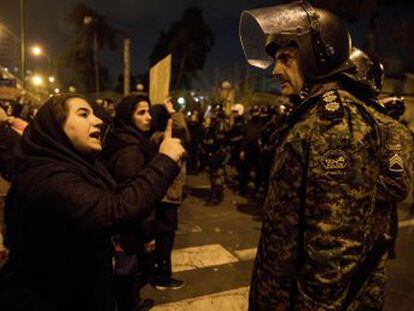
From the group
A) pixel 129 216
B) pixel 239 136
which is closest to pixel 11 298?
pixel 129 216

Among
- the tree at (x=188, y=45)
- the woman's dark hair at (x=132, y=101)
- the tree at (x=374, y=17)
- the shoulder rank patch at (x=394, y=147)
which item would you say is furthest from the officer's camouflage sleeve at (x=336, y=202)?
the tree at (x=188, y=45)

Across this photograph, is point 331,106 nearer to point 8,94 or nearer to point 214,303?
point 214,303

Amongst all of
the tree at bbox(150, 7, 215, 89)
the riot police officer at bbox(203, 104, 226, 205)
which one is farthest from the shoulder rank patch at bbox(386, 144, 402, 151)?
the tree at bbox(150, 7, 215, 89)

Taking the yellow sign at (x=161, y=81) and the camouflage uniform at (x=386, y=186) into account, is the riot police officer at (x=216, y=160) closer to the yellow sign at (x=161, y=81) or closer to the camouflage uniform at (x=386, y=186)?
the yellow sign at (x=161, y=81)

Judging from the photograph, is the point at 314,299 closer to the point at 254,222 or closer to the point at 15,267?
the point at 15,267

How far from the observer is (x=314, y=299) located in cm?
152

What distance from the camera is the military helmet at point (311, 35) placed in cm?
172

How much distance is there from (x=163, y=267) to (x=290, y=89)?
9.60 feet

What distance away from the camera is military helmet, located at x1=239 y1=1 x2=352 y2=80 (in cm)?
172

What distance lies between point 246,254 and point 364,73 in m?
3.42

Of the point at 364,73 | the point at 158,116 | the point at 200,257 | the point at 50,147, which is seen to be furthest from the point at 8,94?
the point at 364,73

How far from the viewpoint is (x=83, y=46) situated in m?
39.5

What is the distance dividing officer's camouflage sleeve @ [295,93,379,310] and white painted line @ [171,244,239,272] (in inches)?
130

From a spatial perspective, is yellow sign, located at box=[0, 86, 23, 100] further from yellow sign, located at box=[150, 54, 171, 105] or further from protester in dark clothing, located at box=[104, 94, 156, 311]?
protester in dark clothing, located at box=[104, 94, 156, 311]
